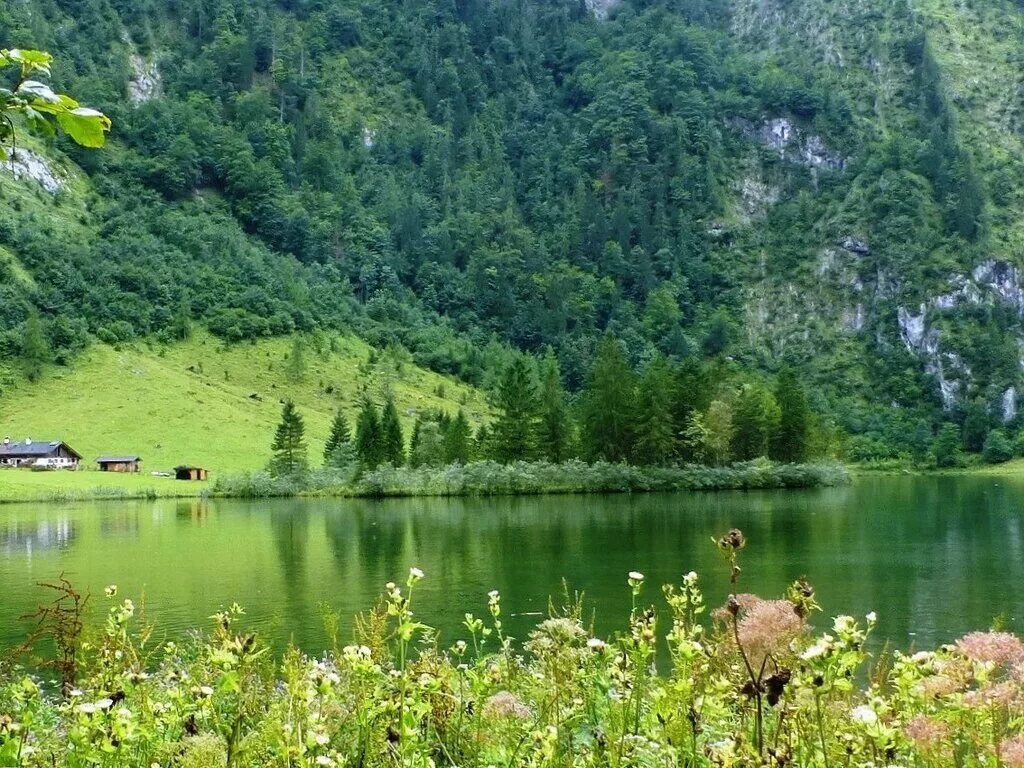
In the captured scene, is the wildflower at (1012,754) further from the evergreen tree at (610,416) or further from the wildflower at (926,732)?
the evergreen tree at (610,416)

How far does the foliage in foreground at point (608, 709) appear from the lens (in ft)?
13.2

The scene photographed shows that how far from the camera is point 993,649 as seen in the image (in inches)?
191

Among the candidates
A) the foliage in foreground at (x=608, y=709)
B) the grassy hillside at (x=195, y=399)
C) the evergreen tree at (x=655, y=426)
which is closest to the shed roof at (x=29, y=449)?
the grassy hillside at (x=195, y=399)

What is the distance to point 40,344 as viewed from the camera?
132 metres

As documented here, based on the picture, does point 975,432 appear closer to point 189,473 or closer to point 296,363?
point 296,363

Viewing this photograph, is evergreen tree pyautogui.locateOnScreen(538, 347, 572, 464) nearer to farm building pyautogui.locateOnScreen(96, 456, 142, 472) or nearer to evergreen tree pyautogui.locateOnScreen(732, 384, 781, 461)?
evergreen tree pyautogui.locateOnScreen(732, 384, 781, 461)

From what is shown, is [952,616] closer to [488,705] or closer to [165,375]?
[488,705]

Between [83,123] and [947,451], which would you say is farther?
[947,451]

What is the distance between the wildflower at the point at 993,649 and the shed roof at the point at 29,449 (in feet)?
388

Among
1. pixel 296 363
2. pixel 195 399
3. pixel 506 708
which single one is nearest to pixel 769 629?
pixel 506 708

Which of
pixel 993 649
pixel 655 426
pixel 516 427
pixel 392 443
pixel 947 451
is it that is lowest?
pixel 947 451

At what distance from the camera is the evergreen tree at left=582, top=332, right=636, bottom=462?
339 ft

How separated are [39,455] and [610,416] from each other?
61425 millimetres

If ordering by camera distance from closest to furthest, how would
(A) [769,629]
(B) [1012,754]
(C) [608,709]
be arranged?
(B) [1012,754], (A) [769,629], (C) [608,709]
